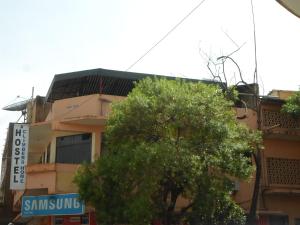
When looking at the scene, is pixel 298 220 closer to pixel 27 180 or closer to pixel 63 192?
pixel 63 192

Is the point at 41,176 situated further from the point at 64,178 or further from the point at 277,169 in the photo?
the point at 277,169

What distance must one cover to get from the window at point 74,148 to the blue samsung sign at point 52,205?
4.94 ft

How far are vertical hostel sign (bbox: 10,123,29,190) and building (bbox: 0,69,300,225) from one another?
0.13 m

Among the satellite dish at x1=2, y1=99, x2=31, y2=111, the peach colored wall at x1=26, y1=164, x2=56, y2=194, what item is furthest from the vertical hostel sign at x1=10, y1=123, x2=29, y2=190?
the satellite dish at x1=2, y1=99, x2=31, y2=111

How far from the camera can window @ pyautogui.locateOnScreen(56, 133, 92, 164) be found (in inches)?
671

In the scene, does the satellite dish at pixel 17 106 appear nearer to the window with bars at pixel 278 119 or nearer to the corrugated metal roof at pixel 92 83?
the corrugated metal roof at pixel 92 83

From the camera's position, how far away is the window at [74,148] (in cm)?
1703

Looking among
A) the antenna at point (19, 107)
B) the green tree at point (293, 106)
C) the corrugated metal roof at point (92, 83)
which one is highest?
the antenna at point (19, 107)

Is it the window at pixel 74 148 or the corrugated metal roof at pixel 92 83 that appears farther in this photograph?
the corrugated metal roof at pixel 92 83

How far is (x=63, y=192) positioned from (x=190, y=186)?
5776mm

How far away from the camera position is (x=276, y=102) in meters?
18.9

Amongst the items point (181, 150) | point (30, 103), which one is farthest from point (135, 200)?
→ point (30, 103)

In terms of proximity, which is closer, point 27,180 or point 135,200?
point 135,200

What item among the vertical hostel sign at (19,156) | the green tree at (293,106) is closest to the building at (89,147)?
the vertical hostel sign at (19,156)
